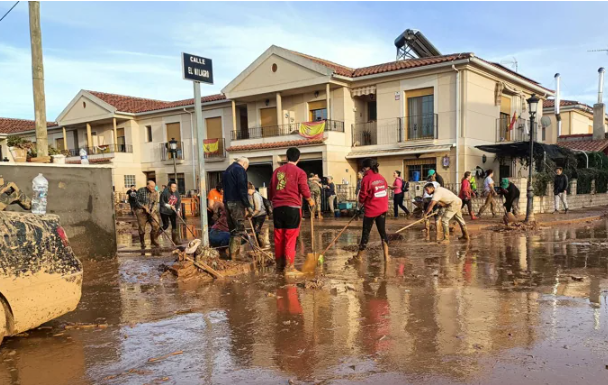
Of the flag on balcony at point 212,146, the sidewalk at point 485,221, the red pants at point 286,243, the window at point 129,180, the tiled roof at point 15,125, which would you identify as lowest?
the sidewalk at point 485,221

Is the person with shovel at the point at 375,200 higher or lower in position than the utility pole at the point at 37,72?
lower

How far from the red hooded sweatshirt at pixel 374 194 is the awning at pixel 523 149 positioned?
38.8ft

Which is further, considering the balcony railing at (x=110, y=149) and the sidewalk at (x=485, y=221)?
the balcony railing at (x=110, y=149)

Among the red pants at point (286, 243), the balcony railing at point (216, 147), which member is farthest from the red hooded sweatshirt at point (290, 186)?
the balcony railing at point (216, 147)

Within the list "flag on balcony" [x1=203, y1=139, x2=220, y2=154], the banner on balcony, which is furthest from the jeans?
"flag on balcony" [x1=203, y1=139, x2=220, y2=154]

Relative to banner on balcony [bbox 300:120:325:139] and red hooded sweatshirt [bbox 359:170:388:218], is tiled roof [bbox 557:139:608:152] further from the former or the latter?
red hooded sweatshirt [bbox 359:170:388:218]

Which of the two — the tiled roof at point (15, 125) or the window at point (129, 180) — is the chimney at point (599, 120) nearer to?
the window at point (129, 180)

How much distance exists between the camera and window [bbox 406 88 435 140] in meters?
19.0

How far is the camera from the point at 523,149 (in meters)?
17.6

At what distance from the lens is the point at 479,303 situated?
4957 millimetres

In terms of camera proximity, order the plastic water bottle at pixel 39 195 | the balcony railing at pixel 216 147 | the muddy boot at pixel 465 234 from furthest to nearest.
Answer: the balcony railing at pixel 216 147 < the muddy boot at pixel 465 234 < the plastic water bottle at pixel 39 195

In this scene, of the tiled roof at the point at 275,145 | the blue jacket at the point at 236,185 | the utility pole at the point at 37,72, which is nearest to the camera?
the blue jacket at the point at 236,185

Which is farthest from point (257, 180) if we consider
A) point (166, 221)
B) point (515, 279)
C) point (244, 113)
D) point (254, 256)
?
point (515, 279)

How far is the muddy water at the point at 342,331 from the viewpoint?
10.9 ft
